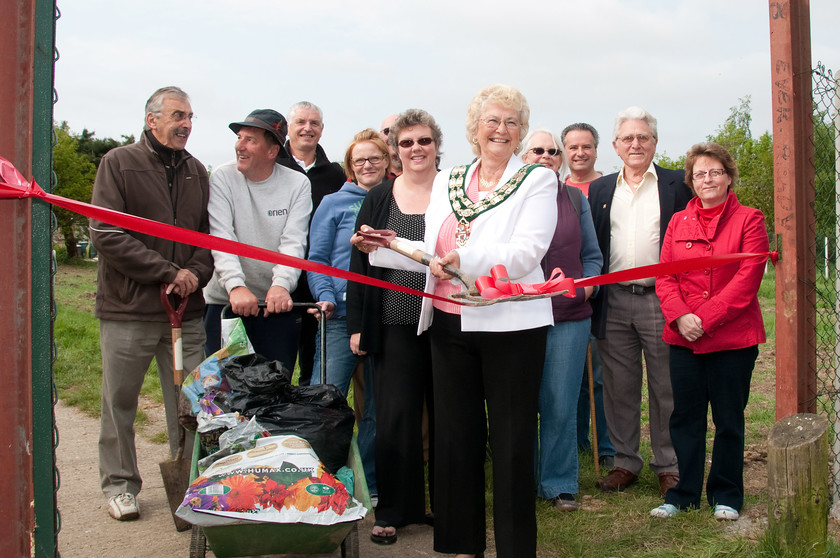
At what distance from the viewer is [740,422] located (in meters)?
4.22

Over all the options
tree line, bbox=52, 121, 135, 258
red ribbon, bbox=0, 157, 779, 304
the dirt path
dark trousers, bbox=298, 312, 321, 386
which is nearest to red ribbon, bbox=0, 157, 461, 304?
red ribbon, bbox=0, 157, 779, 304

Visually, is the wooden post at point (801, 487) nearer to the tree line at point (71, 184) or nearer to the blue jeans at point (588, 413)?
the blue jeans at point (588, 413)

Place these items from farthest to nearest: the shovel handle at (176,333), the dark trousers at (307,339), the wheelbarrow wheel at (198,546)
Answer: the dark trousers at (307,339) → the shovel handle at (176,333) → the wheelbarrow wheel at (198,546)

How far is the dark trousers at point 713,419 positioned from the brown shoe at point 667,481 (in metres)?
0.29

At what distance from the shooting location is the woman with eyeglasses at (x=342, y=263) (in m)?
4.73

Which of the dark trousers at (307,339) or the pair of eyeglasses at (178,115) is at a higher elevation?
the pair of eyeglasses at (178,115)

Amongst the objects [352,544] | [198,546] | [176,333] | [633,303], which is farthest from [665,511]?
[176,333]

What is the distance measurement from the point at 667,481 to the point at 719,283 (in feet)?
4.48

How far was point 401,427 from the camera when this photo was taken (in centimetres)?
418

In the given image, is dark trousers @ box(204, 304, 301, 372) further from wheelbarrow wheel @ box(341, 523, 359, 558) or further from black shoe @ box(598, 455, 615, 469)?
black shoe @ box(598, 455, 615, 469)

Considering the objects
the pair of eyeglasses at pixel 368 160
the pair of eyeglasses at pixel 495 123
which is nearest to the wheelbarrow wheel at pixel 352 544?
the pair of eyeglasses at pixel 495 123

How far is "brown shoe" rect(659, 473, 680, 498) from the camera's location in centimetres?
475

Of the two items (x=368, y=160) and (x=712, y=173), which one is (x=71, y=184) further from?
(x=712, y=173)

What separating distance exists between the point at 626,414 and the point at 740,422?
0.94 m
